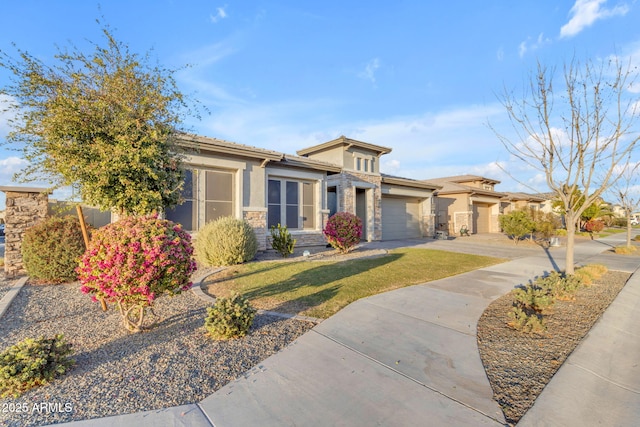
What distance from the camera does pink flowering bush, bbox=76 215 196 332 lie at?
11.0ft

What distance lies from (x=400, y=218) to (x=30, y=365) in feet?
59.2

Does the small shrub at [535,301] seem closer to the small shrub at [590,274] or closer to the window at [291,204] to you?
the small shrub at [590,274]

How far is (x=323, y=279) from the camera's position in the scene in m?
6.85

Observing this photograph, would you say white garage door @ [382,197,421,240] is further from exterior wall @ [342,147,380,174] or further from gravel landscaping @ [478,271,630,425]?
gravel landscaping @ [478,271,630,425]

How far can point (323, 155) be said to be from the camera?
626 inches

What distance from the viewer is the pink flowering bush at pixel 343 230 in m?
10.7

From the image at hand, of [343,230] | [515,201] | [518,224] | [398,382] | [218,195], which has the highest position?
[515,201]

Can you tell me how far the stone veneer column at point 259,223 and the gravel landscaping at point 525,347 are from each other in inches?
324

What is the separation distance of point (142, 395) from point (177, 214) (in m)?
8.13

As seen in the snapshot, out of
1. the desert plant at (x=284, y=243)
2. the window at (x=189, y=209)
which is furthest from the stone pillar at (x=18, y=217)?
the desert plant at (x=284, y=243)

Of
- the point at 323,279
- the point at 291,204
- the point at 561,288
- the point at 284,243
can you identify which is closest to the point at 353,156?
the point at 291,204

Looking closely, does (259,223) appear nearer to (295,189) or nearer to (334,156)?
(295,189)

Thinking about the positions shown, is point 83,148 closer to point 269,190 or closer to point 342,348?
point 342,348

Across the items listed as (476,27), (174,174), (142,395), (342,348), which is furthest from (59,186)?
(476,27)
